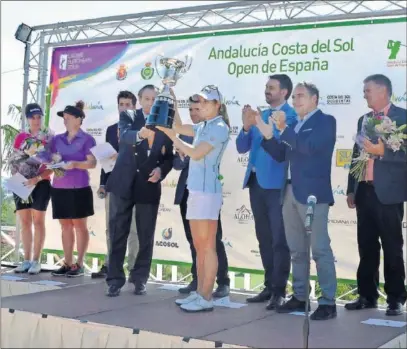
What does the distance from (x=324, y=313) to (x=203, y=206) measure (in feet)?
3.25

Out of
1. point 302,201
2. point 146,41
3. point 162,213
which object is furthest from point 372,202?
point 146,41

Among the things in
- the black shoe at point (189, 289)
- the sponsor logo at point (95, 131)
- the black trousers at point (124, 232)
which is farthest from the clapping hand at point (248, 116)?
the sponsor logo at point (95, 131)

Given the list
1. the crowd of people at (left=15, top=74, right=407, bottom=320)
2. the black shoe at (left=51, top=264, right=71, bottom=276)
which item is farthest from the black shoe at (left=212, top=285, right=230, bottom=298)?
the black shoe at (left=51, top=264, right=71, bottom=276)

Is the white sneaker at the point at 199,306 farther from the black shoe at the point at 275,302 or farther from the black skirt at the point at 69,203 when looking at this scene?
the black skirt at the point at 69,203

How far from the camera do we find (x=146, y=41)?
18.2 feet

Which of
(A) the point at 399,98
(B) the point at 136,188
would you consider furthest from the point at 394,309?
(B) the point at 136,188

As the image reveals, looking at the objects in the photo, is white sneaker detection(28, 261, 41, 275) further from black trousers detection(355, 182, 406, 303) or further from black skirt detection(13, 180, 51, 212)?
black trousers detection(355, 182, 406, 303)

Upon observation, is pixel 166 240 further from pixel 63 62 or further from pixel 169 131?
pixel 63 62

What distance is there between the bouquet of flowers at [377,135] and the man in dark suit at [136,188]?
4.56ft

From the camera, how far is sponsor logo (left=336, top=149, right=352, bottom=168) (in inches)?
181

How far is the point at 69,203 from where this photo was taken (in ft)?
17.3

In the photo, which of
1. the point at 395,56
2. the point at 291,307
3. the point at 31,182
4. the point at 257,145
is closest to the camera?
the point at 291,307

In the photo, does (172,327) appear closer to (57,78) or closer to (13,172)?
(13,172)

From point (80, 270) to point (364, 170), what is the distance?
2757mm
